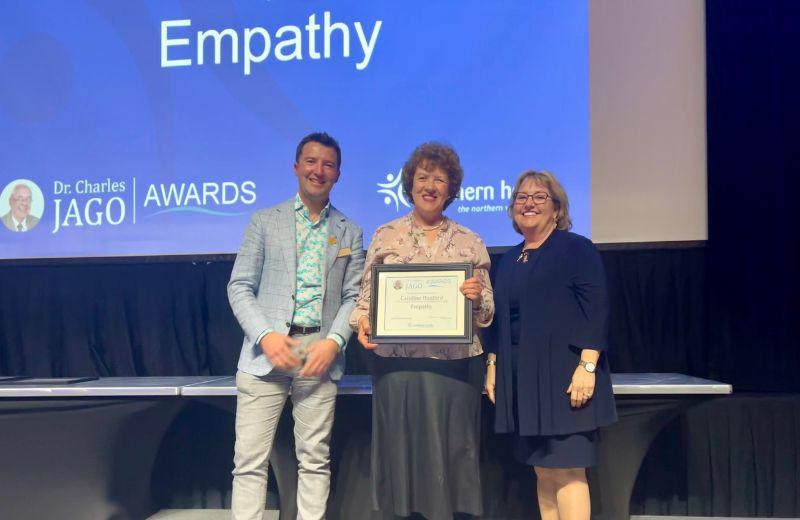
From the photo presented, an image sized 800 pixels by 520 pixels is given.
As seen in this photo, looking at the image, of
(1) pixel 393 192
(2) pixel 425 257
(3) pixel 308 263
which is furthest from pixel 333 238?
(1) pixel 393 192

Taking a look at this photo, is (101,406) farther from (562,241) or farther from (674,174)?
(674,174)

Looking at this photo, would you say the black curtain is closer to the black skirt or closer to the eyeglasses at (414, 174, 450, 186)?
the eyeglasses at (414, 174, 450, 186)

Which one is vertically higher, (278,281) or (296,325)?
(278,281)

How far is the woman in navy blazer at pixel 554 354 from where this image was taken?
1.82m

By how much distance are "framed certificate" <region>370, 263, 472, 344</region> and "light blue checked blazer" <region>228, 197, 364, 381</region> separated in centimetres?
24

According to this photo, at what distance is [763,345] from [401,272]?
1.87 meters

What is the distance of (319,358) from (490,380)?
0.58 meters

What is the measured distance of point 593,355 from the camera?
182 cm

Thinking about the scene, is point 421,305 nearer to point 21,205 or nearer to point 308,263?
point 308,263

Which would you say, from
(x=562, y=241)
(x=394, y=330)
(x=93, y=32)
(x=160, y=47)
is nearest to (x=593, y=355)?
(x=562, y=241)

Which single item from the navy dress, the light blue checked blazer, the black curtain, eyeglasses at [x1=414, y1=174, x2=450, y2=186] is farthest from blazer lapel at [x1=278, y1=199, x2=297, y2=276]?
the black curtain

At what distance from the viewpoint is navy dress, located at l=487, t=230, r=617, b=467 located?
182 cm

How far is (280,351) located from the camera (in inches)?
76.1

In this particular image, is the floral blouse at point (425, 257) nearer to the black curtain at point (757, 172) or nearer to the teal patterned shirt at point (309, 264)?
the teal patterned shirt at point (309, 264)
